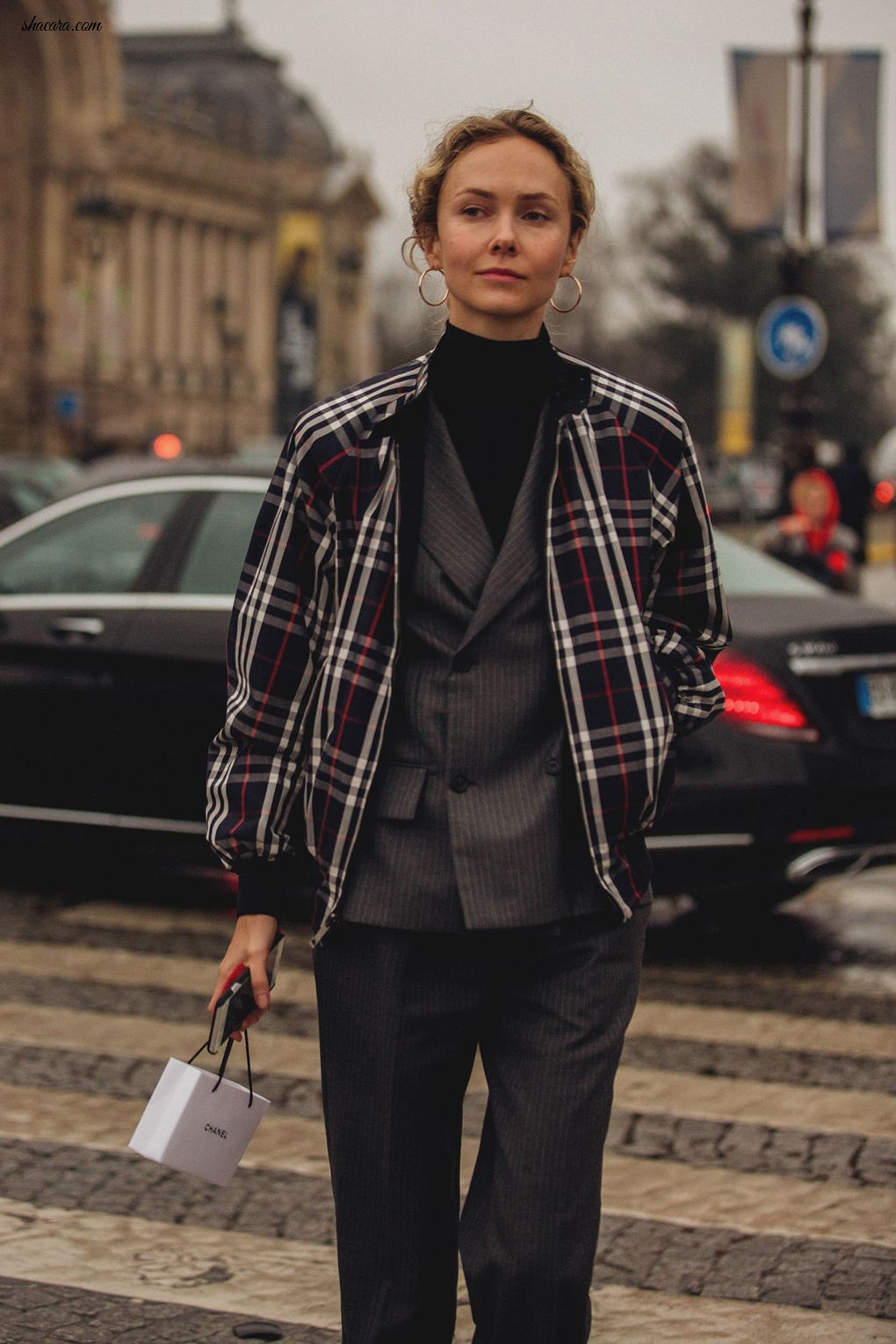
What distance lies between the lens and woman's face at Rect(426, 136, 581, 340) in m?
2.58

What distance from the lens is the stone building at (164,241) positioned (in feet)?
210

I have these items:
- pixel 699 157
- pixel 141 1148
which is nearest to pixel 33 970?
pixel 141 1148

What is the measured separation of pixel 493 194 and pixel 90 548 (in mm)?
5186

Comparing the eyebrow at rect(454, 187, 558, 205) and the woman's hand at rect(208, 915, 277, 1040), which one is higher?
the eyebrow at rect(454, 187, 558, 205)

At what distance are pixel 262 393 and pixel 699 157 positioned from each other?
21.8 m

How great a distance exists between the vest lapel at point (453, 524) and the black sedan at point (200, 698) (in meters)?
3.89

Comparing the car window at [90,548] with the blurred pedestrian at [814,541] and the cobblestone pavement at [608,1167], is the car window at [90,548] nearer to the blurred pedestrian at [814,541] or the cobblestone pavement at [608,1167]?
the cobblestone pavement at [608,1167]

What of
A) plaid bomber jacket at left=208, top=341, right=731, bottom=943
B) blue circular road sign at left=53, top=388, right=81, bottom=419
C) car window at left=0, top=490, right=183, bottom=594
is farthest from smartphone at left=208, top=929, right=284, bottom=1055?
blue circular road sign at left=53, top=388, right=81, bottom=419

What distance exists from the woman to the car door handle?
15.2 feet

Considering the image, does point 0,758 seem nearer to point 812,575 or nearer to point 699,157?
point 812,575

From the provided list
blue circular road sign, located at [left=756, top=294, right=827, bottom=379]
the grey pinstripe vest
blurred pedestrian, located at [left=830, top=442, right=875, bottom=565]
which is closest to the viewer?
the grey pinstripe vest

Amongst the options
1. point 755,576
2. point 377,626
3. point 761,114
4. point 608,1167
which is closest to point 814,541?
point 755,576

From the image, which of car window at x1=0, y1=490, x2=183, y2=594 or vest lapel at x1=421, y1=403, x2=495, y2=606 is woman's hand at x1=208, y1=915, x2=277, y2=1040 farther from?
car window at x1=0, y1=490, x2=183, y2=594

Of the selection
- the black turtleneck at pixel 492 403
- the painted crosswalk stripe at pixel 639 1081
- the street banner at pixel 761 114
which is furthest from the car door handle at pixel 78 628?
the street banner at pixel 761 114
